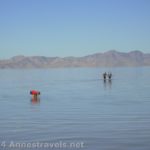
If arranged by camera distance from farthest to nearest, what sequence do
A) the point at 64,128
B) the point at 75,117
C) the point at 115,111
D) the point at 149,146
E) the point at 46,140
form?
1. the point at 115,111
2. the point at 75,117
3. the point at 64,128
4. the point at 46,140
5. the point at 149,146

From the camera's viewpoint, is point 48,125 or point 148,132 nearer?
point 148,132

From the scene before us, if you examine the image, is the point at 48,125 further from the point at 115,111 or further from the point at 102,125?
the point at 115,111

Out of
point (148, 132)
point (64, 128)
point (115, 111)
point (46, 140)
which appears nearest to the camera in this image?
point (46, 140)

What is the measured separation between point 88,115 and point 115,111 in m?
2.34

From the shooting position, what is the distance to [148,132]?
15883mm

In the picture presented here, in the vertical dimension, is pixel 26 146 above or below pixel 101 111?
below

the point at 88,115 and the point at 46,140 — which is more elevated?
the point at 88,115

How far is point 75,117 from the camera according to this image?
2086 cm

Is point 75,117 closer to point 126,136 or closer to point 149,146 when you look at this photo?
point 126,136

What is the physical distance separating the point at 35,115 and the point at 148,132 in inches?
325

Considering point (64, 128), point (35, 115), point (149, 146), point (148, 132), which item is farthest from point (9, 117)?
point (149, 146)

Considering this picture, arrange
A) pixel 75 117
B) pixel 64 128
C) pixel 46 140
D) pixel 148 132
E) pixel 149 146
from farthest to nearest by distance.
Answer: pixel 75 117 < pixel 64 128 < pixel 148 132 < pixel 46 140 < pixel 149 146

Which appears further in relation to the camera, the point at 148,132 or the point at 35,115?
the point at 35,115

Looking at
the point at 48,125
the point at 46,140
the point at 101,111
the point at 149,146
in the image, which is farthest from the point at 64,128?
the point at 101,111
